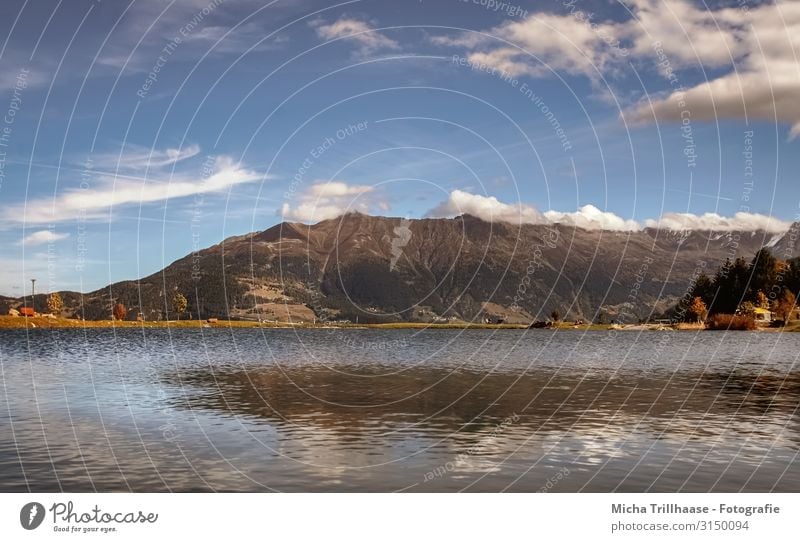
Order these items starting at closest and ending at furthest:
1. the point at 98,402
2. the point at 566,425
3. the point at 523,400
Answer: the point at 566,425
the point at 98,402
the point at 523,400

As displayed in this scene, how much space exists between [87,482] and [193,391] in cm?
3864

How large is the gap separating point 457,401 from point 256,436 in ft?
79.2

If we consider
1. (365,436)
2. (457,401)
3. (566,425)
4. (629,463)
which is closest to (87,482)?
(365,436)

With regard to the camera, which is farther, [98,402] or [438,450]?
[98,402]

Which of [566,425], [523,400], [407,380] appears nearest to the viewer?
[566,425]

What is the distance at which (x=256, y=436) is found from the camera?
138 feet

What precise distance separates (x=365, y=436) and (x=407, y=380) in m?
41.2

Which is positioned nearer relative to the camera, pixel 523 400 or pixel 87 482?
pixel 87 482
